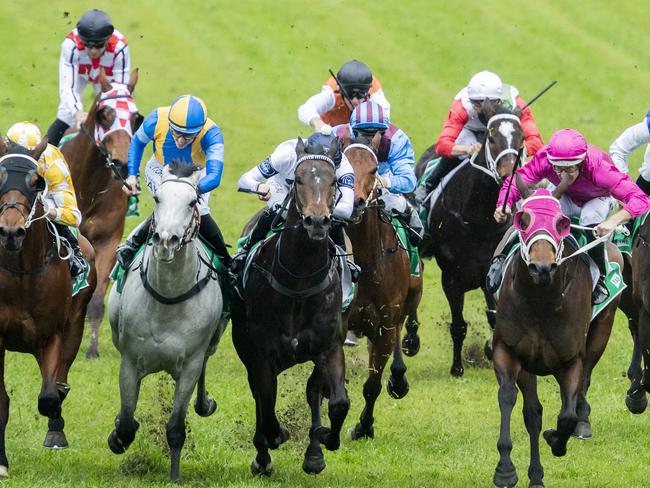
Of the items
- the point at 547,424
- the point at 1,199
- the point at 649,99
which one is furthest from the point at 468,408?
the point at 649,99

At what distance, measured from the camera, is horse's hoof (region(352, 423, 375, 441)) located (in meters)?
11.3

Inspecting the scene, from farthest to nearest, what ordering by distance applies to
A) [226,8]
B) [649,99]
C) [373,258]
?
A: 1. [226,8]
2. [649,99]
3. [373,258]

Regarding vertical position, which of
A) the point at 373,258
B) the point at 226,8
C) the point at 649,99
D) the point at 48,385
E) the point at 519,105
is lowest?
the point at 48,385

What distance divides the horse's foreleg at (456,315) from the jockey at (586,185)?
342cm

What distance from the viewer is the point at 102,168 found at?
13922 mm

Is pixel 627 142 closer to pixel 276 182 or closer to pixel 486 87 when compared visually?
pixel 486 87

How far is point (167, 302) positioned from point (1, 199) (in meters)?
1.25

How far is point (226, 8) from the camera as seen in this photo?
32406 millimetres

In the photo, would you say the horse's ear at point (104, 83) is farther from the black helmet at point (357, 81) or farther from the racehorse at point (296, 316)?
the racehorse at point (296, 316)

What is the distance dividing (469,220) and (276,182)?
11.4 feet

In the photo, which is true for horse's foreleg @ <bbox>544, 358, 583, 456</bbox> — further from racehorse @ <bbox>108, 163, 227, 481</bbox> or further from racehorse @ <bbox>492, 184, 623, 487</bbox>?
racehorse @ <bbox>108, 163, 227, 481</bbox>

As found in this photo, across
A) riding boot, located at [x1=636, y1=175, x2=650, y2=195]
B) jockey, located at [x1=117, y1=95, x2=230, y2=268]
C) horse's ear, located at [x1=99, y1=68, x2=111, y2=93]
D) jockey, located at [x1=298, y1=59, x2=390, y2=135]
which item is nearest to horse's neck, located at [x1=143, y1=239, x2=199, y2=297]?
jockey, located at [x1=117, y1=95, x2=230, y2=268]

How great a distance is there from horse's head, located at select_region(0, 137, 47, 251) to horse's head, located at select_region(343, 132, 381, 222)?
2258mm

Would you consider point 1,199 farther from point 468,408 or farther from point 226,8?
point 226,8
